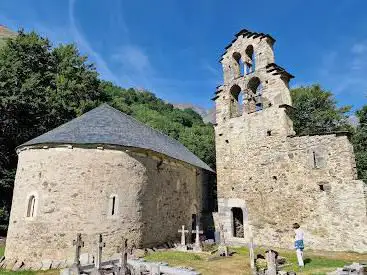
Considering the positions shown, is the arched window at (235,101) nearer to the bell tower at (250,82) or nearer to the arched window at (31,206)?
the bell tower at (250,82)

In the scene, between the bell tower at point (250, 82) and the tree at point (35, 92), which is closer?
the bell tower at point (250, 82)

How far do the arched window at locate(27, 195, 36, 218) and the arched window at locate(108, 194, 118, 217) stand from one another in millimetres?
2707

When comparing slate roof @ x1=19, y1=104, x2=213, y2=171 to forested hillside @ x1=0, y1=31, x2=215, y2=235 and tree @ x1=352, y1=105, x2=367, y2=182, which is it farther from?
tree @ x1=352, y1=105, x2=367, y2=182

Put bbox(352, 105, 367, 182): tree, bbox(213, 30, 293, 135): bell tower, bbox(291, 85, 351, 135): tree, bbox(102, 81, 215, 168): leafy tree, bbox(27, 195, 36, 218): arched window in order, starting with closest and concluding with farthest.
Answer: bbox(27, 195, 36, 218): arched window
bbox(213, 30, 293, 135): bell tower
bbox(352, 105, 367, 182): tree
bbox(291, 85, 351, 135): tree
bbox(102, 81, 215, 168): leafy tree

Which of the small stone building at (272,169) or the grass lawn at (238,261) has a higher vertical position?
the small stone building at (272,169)

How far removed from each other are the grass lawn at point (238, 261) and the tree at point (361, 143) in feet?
32.1

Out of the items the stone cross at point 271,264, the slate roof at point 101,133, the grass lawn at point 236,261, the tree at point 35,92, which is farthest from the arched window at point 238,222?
the tree at point 35,92

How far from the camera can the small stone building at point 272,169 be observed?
39.2 feet

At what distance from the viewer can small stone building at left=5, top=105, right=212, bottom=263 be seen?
34.8 feet

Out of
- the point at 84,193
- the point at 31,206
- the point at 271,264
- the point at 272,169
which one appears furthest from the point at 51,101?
the point at 271,264

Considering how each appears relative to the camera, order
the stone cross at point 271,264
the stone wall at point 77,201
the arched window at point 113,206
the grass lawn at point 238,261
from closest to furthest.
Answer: the stone cross at point 271,264 → the grass lawn at point 238,261 → the stone wall at point 77,201 → the arched window at point 113,206

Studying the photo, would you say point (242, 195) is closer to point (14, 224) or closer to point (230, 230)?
point (230, 230)

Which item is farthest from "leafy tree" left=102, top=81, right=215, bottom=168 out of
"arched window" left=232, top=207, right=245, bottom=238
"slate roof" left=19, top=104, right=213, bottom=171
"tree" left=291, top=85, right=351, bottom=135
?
"slate roof" left=19, top=104, right=213, bottom=171

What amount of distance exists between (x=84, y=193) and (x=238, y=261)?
6093 millimetres
